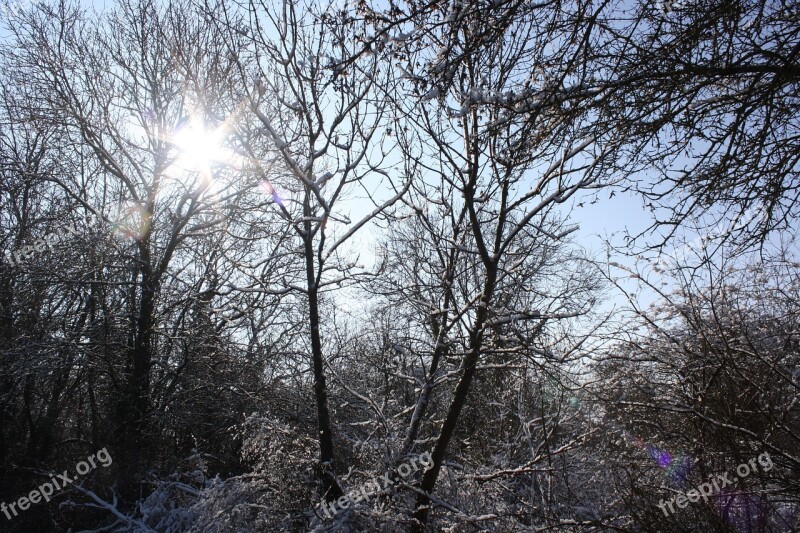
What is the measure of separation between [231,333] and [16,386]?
3940 millimetres

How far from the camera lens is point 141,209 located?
30.4 feet

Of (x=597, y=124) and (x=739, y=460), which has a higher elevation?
(x=597, y=124)

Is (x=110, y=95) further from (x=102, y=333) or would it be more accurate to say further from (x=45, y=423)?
(x=45, y=423)

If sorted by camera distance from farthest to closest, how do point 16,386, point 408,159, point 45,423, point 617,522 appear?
point 45,423, point 16,386, point 408,159, point 617,522

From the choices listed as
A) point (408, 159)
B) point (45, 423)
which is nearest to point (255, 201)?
point (408, 159)

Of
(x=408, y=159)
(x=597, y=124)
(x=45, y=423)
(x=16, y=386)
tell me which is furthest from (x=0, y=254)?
(x=597, y=124)

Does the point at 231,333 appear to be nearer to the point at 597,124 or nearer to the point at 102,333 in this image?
the point at 102,333

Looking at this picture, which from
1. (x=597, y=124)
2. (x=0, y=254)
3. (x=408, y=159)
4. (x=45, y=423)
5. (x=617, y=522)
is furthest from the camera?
(x=45, y=423)

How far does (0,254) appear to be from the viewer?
9125mm

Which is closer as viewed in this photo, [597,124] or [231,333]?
[597,124]

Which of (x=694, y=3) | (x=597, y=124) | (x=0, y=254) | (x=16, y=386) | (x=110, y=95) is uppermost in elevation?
(x=110, y=95)

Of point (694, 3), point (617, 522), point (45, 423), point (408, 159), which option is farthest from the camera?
point (45, 423)

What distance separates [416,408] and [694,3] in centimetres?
416

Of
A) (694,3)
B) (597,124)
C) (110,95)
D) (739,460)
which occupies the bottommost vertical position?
(739,460)
